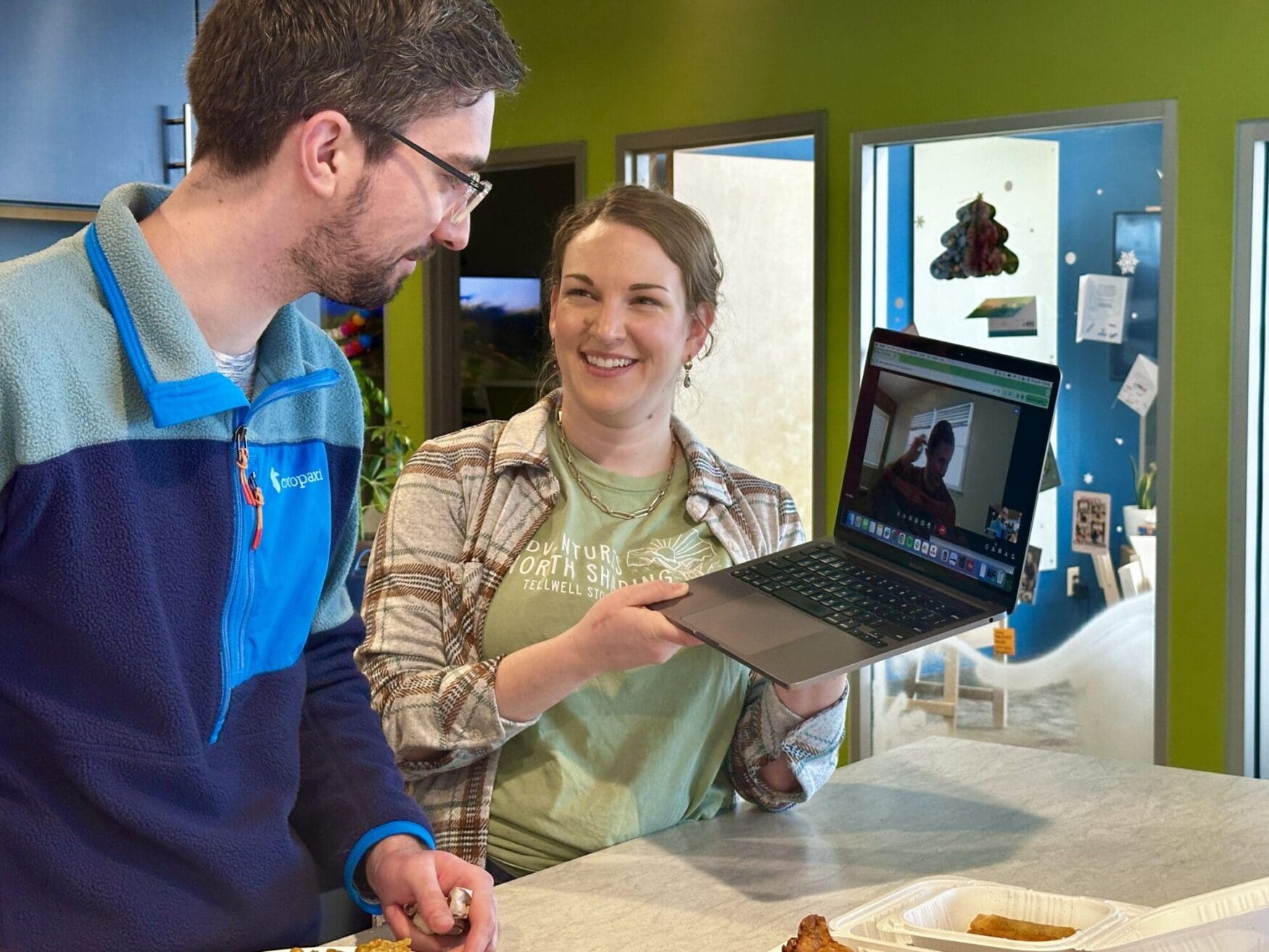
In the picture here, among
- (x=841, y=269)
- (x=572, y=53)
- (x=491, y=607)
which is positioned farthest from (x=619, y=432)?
(x=572, y=53)

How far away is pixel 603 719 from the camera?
173 centimetres

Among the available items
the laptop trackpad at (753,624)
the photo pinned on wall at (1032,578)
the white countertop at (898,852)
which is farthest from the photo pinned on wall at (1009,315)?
the laptop trackpad at (753,624)

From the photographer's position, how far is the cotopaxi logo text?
1.22m

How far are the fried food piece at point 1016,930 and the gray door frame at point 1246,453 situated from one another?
268cm

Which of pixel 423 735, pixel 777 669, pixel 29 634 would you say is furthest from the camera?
pixel 423 735

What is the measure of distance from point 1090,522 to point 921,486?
109 inches

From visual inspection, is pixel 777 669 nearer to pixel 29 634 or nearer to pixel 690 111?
pixel 29 634

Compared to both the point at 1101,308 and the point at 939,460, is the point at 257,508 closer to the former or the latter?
the point at 939,460

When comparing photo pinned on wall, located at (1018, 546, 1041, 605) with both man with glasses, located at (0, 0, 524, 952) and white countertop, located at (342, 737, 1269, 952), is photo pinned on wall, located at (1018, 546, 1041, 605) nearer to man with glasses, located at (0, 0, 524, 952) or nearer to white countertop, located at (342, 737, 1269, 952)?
white countertop, located at (342, 737, 1269, 952)

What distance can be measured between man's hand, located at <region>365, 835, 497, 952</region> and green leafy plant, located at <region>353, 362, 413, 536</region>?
3.97m

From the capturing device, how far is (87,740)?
1.06 metres

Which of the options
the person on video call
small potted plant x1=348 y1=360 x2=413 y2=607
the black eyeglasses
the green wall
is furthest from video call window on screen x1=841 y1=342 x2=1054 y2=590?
small potted plant x1=348 y1=360 x2=413 y2=607

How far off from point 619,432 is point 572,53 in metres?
3.64

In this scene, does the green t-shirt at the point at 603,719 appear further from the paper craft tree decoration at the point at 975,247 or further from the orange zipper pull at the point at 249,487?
the paper craft tree decoration at the point at 975,247
